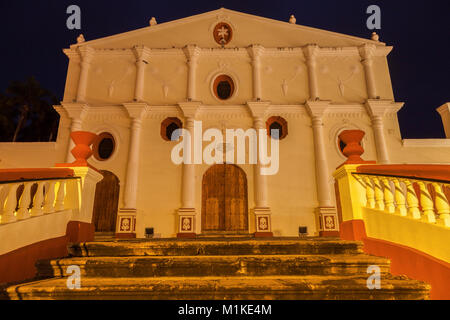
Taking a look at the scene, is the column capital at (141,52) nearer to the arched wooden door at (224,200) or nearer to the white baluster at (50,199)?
the arched wooden door at (224,200)

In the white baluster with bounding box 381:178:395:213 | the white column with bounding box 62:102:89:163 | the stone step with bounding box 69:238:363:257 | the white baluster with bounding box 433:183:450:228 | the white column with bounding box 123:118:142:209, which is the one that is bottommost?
the stone step with bounding box 69:238:363:257

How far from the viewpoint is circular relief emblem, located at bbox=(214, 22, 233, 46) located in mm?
14578

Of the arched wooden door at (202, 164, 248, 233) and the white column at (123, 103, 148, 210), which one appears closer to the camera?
the arched wooden door at (202, 164, 248, 233)

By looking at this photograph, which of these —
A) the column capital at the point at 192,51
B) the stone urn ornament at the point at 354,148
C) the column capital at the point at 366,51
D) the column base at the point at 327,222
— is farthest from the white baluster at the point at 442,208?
the column capital at the point at 192,51

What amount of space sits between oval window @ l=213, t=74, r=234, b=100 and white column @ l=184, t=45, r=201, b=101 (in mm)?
991

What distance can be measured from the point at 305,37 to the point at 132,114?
8907 millimetres

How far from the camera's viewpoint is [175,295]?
3.12m

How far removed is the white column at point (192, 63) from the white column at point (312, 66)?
16.6 feet

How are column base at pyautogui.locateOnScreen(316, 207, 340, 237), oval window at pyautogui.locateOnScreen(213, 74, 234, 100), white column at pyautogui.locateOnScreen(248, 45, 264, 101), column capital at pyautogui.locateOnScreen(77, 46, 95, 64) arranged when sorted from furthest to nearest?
column capital at pyautogui.locateOnScreen(77, 46, 95, 64)
oval window at pyautogui.locateOnScreen(213, 74, 234, 100)
white column at pyautogui.locateOnScreen(248, 45, 264, 101)
column base at pyautogui.locateOnScreen(316, 207, 340, 237)

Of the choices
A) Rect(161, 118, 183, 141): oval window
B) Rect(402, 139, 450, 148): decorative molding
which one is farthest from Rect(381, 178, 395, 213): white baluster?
Rect(161, 118, 183, 141): oval window

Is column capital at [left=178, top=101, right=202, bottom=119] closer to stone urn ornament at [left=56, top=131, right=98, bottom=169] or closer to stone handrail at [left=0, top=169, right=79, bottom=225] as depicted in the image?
stone urn ornament at [left=56, top=131, right=98, bottom=169]

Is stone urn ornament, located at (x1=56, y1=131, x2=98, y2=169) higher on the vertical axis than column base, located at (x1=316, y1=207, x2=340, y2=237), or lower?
higher


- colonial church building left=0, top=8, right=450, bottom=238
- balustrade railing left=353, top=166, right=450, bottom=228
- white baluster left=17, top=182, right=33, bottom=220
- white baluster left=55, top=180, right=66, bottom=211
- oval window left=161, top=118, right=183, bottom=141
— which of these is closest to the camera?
balustrade railing left=353, top=166, right=450, bottom=228
